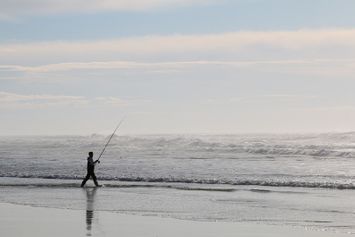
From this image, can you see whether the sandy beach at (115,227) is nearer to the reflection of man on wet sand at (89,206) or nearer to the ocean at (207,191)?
the reflection of man on wet sand at (89,206)

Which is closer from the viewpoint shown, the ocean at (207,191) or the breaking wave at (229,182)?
the ocean at (207,191)

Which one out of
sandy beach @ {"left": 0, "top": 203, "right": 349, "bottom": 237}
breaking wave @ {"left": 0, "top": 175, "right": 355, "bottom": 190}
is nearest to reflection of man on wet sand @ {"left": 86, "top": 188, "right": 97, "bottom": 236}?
sandy beach @ {"left": 0, "top": 203, "right": 349, "bottom": 237}

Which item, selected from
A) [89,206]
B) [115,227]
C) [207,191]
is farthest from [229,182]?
[115,227]

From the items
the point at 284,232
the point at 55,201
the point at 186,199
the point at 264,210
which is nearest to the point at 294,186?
the point at 186,199

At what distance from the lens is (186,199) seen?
2075 centimetres

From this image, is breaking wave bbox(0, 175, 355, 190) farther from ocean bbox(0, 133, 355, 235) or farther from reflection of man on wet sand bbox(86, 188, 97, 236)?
reflection of man on wet sand bbox(86, 188, 97, 236)

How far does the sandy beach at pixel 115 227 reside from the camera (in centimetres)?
1302

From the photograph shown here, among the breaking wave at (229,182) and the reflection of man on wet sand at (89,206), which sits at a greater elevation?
the breaking wave at (229,182)

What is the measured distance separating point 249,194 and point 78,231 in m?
10.5

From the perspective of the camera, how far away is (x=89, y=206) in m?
18.3

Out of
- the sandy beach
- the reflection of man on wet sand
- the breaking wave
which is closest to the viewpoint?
the sandy beach

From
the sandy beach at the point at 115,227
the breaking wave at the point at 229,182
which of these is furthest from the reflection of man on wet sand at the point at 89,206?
the breaking wave at the point at 229,182

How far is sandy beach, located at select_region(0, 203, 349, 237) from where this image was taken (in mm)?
13023

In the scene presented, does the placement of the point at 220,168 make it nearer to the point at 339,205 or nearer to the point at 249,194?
the point at 249,194
